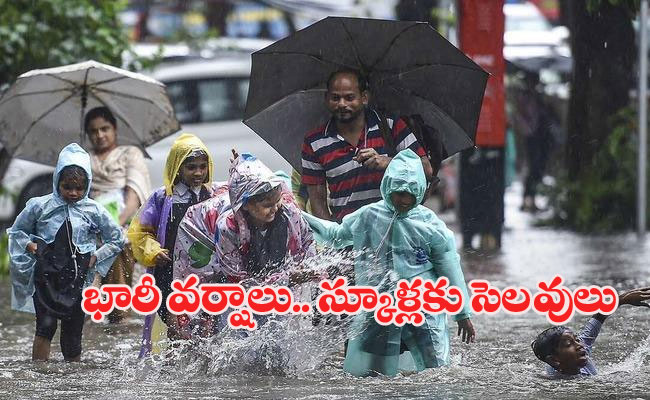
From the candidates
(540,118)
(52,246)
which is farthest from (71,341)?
(540,118)

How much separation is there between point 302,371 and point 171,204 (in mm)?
1154

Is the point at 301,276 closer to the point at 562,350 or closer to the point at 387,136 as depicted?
the point at 387,136

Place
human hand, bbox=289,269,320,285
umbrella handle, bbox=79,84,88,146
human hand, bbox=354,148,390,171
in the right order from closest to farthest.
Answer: human hand, bbox=289,269,320,285 < human hand, bbox=354,148,390,171 < umbrella handle, bbox=79,84,88,146

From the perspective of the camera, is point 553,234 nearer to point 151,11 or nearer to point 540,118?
point 540,118

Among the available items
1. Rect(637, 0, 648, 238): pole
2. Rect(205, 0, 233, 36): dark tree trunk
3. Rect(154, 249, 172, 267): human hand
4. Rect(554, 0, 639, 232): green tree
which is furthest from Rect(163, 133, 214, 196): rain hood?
Rect(205, 0, 233, 36): dark tree trunk

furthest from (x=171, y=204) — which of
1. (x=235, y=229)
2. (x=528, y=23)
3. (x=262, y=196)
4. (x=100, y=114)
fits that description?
(x=528, y=23)

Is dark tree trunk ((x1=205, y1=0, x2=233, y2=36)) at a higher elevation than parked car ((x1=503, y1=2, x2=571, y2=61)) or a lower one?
higher

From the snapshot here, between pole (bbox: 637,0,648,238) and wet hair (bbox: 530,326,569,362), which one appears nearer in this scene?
wet hair (bbox: 530,326,569,362)

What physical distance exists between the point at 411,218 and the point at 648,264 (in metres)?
6.44

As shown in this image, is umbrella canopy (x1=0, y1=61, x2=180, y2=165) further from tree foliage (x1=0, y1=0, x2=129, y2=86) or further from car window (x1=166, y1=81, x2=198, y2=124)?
car window (x1=166, y1=81, x2=198, y2=124)

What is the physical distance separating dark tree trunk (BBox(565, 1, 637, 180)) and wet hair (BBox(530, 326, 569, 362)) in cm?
1015

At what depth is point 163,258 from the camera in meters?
7.91

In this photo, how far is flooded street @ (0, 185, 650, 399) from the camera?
7156 millimetres

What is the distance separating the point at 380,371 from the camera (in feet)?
24.0
